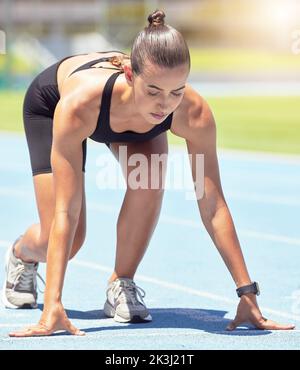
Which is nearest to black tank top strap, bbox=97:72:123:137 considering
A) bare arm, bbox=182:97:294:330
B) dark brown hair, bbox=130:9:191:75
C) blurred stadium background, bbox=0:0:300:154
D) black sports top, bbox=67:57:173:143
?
black sports top, bbox=67:57:173:143

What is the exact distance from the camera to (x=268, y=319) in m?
5.91

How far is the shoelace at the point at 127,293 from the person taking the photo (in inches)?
238

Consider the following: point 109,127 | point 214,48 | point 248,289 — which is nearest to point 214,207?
point 248,289

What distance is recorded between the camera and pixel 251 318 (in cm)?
562

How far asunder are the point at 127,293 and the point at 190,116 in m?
1.15

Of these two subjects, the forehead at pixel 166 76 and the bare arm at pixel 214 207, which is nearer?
the forehead at pixel 166 76

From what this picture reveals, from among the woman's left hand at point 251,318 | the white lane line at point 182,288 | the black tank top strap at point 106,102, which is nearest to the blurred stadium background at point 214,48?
the white lane line at point 182,288

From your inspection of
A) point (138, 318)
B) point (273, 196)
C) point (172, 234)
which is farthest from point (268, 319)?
point (273, 196)

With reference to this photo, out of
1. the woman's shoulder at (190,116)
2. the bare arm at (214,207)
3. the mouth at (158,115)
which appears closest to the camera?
the mouth at (158,115)

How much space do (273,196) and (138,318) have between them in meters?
6.14

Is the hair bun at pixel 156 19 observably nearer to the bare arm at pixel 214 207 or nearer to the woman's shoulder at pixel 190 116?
the woman's shoulder at pixel 190 116

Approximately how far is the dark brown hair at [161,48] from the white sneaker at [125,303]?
4.81ft

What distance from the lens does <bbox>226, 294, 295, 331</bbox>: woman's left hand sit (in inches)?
220
